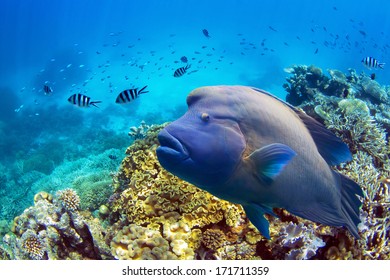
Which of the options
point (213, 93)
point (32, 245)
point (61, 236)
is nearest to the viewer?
point (213, 93)

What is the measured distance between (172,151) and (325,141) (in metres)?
1.26

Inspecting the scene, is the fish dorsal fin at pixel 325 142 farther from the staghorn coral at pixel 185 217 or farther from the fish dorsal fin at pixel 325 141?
the staghorn coral at pixel 185 217

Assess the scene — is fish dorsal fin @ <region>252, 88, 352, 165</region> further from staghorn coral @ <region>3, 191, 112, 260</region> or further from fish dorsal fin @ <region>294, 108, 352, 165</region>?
staghorn coral @ <region>3, 191, 112, 260</region>

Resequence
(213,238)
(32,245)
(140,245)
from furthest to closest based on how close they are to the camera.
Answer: (32,245) < (213,238) < (140,245)

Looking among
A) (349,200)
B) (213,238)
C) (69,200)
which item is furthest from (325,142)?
(69,200)

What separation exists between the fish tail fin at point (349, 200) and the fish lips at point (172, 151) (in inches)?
55.1

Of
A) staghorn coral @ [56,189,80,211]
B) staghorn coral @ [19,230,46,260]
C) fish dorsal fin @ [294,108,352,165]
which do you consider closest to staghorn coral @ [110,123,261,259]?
staghorn coral @ [56,189,80,211]

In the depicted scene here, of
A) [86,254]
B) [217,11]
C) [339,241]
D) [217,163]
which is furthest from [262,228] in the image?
[217,11]

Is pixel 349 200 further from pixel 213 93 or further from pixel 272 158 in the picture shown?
pixel 213 93

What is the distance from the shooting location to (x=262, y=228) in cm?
221

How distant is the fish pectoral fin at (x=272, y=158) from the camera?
1723 mm

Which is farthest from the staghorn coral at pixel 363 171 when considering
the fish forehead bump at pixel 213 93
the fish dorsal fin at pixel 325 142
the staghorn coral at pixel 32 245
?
the staghorn coral at pixel 32 245

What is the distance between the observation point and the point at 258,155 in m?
1.77
